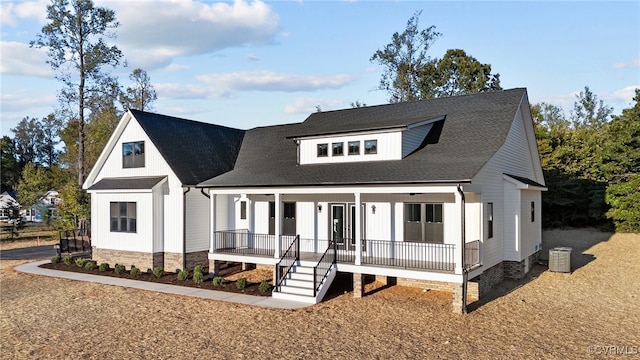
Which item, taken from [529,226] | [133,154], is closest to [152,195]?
[133,154]

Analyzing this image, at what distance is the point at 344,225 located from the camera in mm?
16875

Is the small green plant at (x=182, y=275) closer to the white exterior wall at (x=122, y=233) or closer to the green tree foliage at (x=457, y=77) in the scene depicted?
the white exterior wall at (x=122, y=233)

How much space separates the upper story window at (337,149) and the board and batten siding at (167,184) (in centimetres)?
648

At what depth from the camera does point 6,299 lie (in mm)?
15031

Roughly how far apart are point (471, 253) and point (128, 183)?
46.6 ft

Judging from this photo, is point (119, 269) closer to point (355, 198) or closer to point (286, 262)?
point (286, 262)

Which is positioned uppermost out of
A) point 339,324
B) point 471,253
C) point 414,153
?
point 414,153

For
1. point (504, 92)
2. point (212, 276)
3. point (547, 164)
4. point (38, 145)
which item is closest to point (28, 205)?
point (212, 276)

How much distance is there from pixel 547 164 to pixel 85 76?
3240 cm

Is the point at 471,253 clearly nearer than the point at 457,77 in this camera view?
Yes

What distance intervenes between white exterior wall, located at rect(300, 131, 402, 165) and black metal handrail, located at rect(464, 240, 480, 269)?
151 inches

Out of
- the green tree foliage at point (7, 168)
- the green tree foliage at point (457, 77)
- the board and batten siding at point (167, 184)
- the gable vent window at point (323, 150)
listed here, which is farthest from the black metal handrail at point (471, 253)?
the green tree foliage at point (7, 168)

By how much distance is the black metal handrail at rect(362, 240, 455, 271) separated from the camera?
13852 millimetres

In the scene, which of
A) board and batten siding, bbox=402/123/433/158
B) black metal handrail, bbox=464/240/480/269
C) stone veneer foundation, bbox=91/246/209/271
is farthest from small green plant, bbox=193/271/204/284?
black metal handrail, bbox=464/240/480/269
